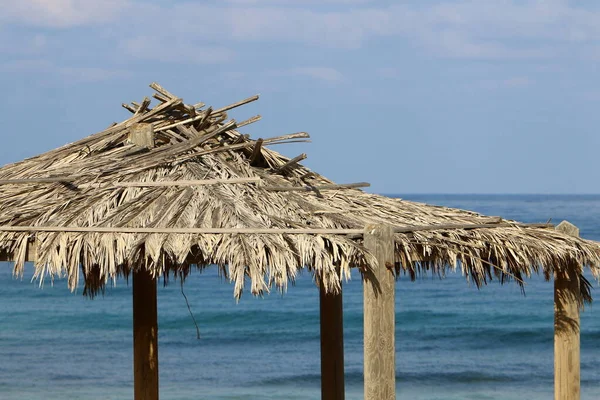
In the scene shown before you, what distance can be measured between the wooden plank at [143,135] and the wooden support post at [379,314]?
1.87 meters

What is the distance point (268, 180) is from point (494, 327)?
15.6 m

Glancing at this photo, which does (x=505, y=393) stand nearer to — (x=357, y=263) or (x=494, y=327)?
(x=494, y=327)

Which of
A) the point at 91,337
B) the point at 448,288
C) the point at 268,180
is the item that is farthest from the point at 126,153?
the point at 448,288

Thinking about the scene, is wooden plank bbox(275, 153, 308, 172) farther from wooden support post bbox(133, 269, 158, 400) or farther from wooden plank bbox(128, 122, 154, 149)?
wooden support post bbox(133, 269, 158, 400)

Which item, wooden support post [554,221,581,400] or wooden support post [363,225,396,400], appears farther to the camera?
wooden support post [554,221,581,400]

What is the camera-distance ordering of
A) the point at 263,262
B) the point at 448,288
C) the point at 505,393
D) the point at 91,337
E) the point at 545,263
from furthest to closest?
the point at 448,288, the point at 91,337, the point at 505,393, the point at 545,263, the point at 263,262

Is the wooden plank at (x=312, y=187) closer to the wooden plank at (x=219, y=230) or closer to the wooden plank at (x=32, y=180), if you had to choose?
the wooden plank at (x=219, y=230)

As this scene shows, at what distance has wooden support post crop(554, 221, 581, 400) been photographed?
563 cm

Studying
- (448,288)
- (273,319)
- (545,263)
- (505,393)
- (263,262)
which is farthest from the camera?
(448,288)

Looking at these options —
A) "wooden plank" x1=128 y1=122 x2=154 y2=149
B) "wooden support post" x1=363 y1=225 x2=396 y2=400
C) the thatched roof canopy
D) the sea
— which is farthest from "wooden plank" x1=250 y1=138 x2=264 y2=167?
the sea

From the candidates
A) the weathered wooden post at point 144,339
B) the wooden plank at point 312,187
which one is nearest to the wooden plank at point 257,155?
the wooden plank at point 312,187

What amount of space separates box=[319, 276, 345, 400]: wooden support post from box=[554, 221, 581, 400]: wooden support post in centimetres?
161

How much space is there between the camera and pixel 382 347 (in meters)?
4.54

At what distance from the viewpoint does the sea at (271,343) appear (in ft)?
47.9
